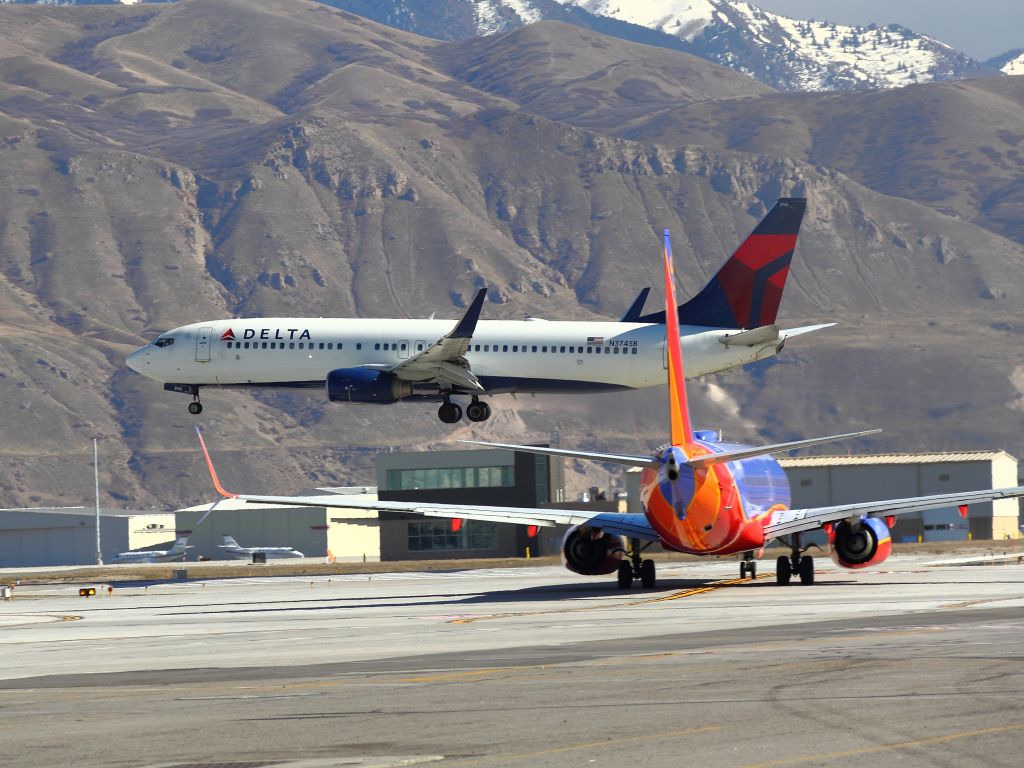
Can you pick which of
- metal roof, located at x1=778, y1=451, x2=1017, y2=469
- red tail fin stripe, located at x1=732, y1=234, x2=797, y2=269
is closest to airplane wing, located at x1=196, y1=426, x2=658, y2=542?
red tail fin stripe, located at x1=732, y1=234, x2=797, y2=269

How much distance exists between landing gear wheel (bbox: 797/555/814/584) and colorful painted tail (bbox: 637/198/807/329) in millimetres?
26476

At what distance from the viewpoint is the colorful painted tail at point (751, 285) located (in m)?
72.4

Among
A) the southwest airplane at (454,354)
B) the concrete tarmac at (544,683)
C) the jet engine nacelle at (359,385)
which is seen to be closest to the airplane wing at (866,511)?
the concrete tarmac at (544,683)

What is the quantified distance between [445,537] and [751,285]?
48072 mm

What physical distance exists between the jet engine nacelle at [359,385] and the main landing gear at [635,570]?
941 inches

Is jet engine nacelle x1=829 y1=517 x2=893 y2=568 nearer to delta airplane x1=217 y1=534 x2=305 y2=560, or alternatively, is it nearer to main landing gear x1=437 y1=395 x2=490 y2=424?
main landing gear x1=437 y1=395 x2=490 y2=424

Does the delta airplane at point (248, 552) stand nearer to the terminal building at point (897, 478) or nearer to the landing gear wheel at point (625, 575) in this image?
the terminal building at point (897, 478)

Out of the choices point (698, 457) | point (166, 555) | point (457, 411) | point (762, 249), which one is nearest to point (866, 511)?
point (698, 457)

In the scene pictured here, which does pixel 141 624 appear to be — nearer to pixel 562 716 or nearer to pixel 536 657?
pixel 536 657

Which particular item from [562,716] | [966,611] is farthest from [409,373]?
[562,716]

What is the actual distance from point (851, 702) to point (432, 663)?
8.49 meters

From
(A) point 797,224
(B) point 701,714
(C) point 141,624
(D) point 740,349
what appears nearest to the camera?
(B) point 701,714

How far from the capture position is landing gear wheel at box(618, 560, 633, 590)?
1826 inches

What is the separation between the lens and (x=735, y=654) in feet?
84.1
